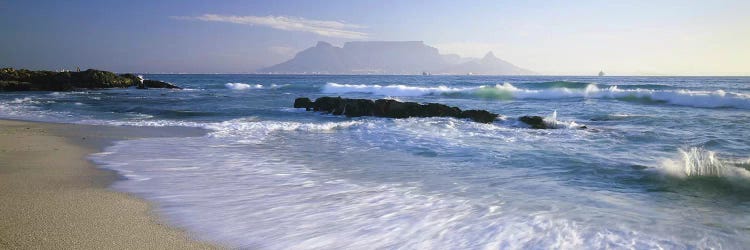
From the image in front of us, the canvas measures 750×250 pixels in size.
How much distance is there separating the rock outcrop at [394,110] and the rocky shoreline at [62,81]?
1348 inches

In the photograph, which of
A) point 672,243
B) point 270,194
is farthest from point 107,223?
point 672,243

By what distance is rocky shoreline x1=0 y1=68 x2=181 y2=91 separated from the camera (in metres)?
39.9

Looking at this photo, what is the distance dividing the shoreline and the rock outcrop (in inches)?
420

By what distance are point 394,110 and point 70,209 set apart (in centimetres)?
1308

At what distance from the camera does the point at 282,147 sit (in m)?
8.98

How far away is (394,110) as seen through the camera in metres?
16.7

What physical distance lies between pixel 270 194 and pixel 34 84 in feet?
155

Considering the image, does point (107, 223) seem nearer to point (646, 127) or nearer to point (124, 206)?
point (124, 206)

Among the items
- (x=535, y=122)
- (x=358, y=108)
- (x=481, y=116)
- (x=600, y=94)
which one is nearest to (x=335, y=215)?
(x=535, y=122)

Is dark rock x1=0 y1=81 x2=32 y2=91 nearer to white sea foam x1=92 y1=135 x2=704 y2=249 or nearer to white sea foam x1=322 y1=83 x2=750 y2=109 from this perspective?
white sea foam x1=322 y1=83 x2=750 y2=109

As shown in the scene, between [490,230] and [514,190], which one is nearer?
[490,230]

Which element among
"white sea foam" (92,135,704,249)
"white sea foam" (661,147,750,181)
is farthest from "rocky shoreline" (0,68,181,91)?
"white sea foam" (661,147,750,181)

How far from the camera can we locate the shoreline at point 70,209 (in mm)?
3361

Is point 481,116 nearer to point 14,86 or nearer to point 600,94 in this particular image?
point 600,94
